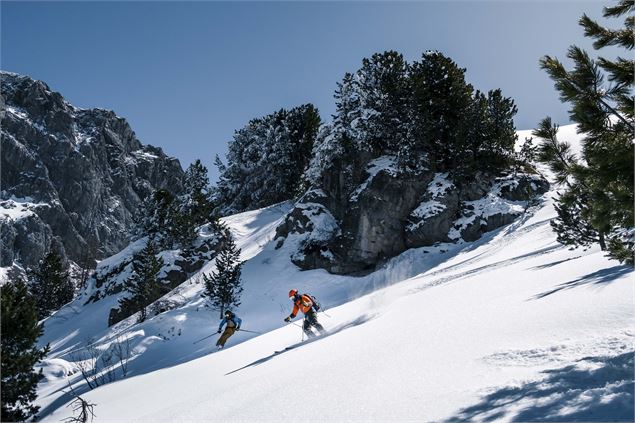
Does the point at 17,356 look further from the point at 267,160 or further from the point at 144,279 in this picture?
the point at 267,160

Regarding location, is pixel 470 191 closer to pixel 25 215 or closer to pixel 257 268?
pixel 257 268

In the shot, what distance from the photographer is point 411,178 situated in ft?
119

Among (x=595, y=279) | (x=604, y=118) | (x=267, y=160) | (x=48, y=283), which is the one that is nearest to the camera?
(x=604, y=118)

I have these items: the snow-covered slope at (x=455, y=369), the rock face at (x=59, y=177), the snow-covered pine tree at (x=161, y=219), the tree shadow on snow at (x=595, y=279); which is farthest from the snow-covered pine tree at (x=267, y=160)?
the rock face at (x=59, y=177)

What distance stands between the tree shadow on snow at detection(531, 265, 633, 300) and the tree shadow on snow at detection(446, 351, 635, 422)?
168 inches

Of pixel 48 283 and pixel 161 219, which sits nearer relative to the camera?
pixel 161 219

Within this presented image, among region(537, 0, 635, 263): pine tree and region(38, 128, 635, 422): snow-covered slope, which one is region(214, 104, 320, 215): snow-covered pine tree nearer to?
region(38, 128, 635, 422): snow-covered slope

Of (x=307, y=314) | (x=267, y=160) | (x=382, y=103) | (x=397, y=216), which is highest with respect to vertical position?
(x=267, y=160)

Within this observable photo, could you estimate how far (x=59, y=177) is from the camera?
138625 mm

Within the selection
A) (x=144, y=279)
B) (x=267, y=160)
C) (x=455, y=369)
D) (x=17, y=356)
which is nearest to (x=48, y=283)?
(x=144, y=279)

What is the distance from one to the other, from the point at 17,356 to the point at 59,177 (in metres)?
148

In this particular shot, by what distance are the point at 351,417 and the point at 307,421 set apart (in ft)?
1.64

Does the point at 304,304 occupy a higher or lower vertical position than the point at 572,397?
higher

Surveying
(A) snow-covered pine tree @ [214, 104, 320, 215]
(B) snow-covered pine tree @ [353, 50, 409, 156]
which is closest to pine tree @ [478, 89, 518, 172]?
(B) snow-covered pine tree @ [353, 50, 409, 156]
